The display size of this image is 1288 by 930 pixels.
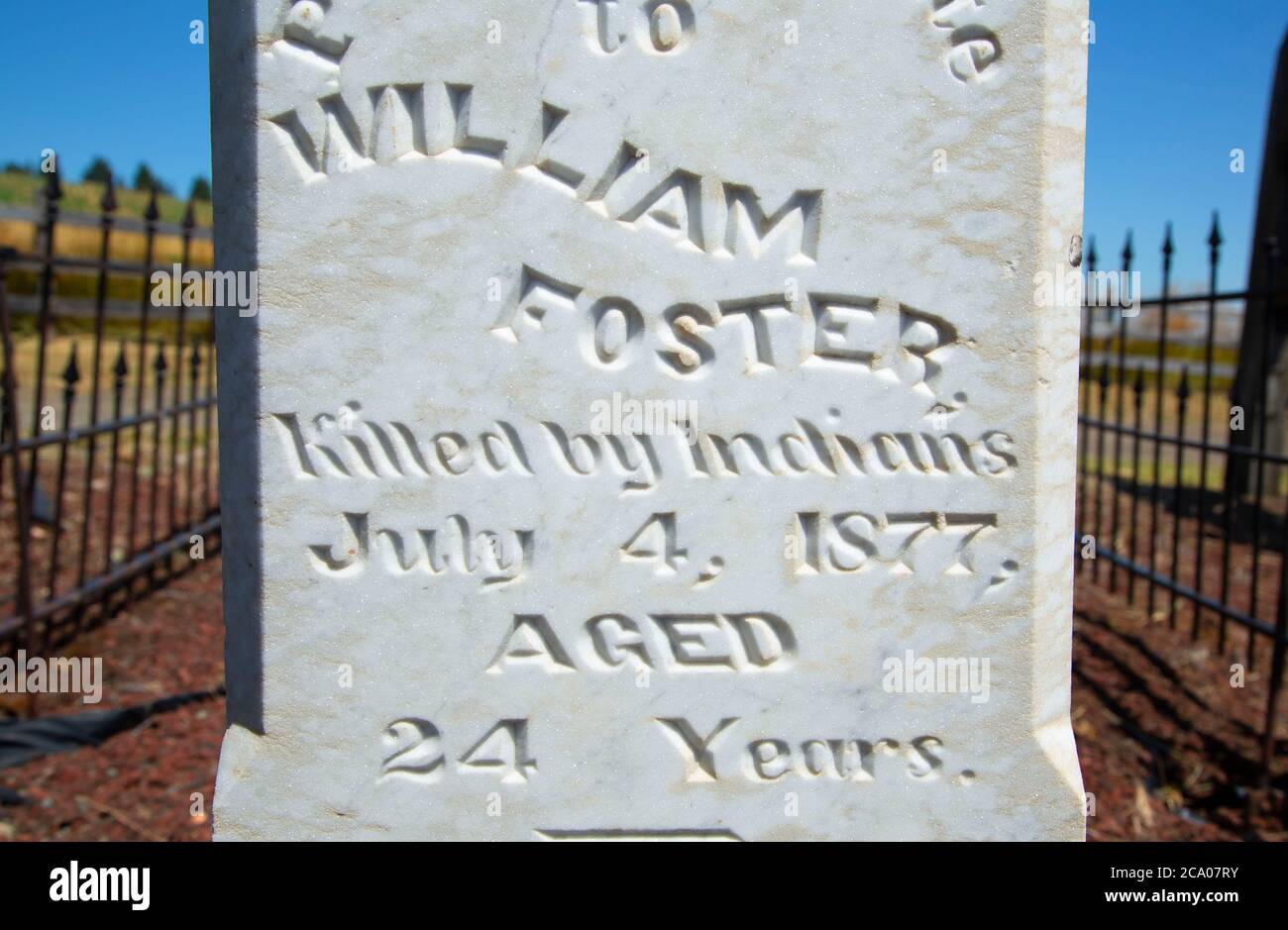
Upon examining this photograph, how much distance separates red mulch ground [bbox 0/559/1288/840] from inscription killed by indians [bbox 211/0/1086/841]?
147 cm

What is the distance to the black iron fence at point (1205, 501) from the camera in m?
3.82

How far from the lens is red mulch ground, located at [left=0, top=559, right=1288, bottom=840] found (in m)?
2.96

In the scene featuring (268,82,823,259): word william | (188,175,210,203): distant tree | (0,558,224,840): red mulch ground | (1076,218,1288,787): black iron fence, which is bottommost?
(0,558,224,840): red mulch ground

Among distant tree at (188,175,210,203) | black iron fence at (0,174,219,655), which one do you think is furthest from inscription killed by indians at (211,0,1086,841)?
distant tree at (188,175,210,203)

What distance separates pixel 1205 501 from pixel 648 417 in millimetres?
6726

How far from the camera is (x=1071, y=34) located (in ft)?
5.79

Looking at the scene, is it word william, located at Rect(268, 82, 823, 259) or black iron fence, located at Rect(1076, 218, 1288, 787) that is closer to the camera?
word william, located at Rect(268, 82, 823, 259)

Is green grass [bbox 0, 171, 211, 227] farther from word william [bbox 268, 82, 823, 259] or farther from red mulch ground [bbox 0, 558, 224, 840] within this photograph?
word william [bbox 268, 82, 823, 259]

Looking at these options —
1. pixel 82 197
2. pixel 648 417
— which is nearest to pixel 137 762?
pixel 648 417

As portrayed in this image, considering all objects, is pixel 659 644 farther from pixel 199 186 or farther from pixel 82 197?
pixel 82 197

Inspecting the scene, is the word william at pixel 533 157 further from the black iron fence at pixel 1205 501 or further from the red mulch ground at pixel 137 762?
the red mulch ground at pixel 137 762

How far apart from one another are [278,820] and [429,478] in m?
0.72

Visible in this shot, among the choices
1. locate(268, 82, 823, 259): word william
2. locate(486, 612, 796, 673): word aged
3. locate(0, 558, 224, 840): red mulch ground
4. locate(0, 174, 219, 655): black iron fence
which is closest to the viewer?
locate(268, 82, 823, 259): word william

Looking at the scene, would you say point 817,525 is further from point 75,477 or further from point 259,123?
point 75,477
